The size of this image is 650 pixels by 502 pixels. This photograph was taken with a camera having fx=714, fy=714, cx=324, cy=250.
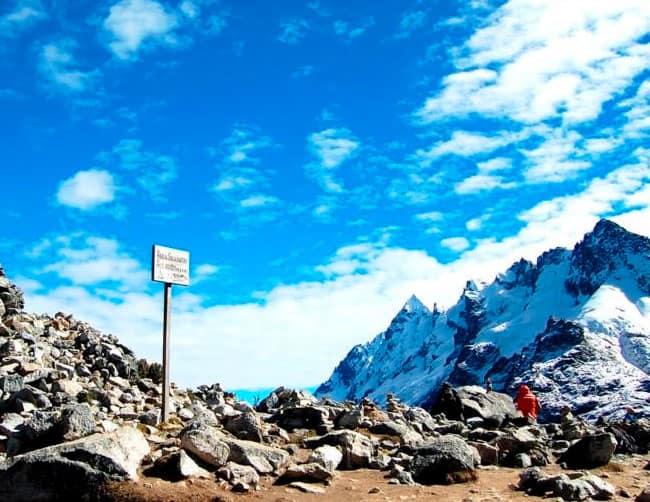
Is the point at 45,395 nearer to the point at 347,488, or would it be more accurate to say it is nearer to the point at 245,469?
the point at 245,469

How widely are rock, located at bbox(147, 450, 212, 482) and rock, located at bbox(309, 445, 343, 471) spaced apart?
2.82 metres

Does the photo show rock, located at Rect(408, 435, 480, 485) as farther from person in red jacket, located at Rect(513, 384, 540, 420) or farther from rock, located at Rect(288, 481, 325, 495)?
person in red jacket, located at Rect(513, 384, 540, 420)

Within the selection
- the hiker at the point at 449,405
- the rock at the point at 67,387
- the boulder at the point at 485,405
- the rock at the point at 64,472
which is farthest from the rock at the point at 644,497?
the hiker at the point at 449,405

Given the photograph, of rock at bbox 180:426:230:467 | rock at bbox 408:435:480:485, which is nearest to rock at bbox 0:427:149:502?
rock at bbox 180:426:230:467

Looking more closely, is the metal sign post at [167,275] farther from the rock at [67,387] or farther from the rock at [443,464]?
the rock at [443,464]

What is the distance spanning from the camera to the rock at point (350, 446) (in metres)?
15.7

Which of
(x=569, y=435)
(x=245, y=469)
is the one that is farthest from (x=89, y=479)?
(x=569, y=435)

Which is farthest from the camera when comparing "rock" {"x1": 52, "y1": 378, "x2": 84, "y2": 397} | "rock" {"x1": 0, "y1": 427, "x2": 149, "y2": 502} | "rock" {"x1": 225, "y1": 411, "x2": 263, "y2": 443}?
"rock" {"x1": 52, "y1": 378, "x2": 84, "y2": 397}

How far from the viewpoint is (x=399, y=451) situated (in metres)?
17.6

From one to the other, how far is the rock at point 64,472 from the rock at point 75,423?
1.44 metres

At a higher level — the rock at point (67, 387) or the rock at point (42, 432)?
the rock at point (67, 387)

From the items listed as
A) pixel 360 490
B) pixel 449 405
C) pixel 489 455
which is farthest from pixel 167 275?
pixel 449 405

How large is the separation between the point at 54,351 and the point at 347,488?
1576 centimetres

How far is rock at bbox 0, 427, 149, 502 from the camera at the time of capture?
1175 cm
